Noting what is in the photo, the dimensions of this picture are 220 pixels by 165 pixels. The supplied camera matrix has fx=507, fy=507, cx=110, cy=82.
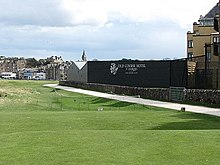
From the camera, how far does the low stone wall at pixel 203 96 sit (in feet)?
139

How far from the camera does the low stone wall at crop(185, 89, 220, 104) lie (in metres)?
42.2

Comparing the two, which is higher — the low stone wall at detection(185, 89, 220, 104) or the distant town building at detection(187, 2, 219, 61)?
the distant town building at detection(187, 2, 219, 61)

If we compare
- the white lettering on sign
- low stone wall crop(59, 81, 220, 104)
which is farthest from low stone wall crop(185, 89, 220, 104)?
the white lettering on sign

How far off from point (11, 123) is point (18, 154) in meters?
12.9

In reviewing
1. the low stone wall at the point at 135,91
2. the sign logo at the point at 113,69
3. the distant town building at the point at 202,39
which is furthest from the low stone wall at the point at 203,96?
the sign logo at the point at 113,69

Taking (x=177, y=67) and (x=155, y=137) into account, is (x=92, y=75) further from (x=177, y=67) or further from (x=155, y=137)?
(x=155, y=137)

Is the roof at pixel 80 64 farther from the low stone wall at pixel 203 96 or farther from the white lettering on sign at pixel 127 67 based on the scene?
the low stone wall at pixel 203 96

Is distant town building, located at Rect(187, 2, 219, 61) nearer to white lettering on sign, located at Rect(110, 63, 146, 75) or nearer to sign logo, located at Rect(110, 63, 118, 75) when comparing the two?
white lettering on sign, located at Rect(110, 63, 146, 75)

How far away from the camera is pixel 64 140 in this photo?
16234 mm

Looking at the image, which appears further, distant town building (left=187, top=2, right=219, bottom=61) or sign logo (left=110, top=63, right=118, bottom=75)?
sign logo (left=110, top=63, right=118, bottom=75)

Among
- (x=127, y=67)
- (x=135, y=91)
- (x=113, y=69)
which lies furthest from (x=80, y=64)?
(x=135, y=91)

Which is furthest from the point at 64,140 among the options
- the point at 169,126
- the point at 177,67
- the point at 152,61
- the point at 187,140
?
the point at 152,61

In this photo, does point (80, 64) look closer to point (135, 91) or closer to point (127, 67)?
point (127, 67)

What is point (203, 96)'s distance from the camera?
4462cm
